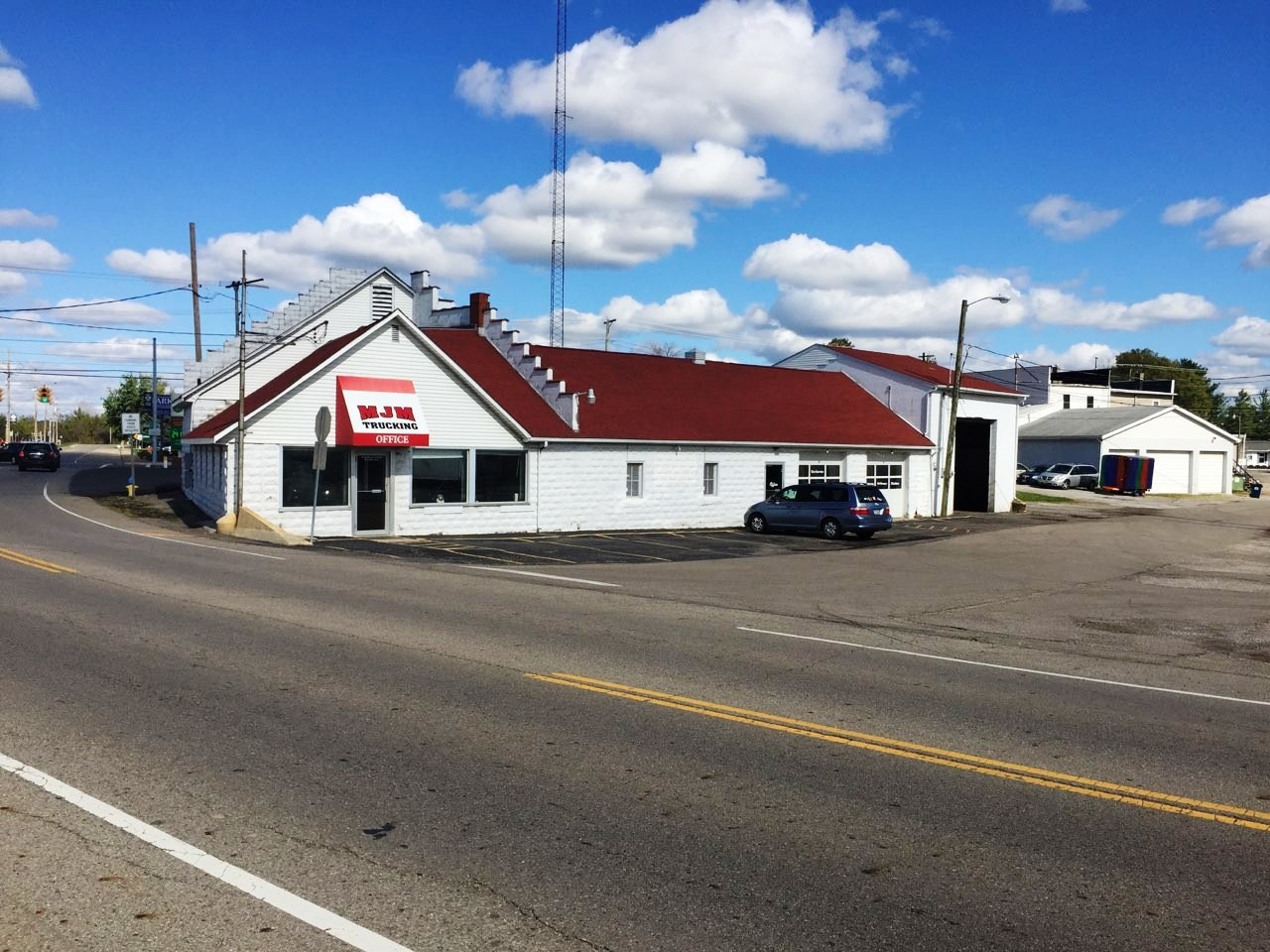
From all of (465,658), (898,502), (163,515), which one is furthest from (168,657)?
(898,502)

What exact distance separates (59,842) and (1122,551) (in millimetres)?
28686

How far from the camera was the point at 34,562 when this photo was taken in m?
18.2

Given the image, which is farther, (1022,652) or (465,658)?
(1022,652)

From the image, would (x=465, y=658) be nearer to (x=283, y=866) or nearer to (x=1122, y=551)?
(x=283, y=866)

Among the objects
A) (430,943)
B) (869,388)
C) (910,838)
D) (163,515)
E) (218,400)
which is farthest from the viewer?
(869,388)

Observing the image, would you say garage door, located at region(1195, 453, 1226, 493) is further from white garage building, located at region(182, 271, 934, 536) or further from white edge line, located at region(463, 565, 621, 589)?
white edge line, located at region(463, 565, 621, 589)

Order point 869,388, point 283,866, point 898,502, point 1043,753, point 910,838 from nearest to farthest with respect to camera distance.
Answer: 1. point 283,866
2. point 910,838
3. point 1043,753
4. point 898,502
5. point 869,388

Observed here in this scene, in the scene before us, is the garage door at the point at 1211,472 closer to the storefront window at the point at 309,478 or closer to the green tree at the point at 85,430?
the storefront window at the point at 309,478

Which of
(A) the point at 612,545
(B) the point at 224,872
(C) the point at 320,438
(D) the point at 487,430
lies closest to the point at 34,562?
(C) the point at 320,438

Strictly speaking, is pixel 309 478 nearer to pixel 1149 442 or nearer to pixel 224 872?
pixel 224 872

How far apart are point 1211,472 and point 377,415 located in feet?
198

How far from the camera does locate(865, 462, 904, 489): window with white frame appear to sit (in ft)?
134

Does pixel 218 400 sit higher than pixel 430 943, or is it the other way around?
pixel 218 400

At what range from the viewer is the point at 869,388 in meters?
46.5
